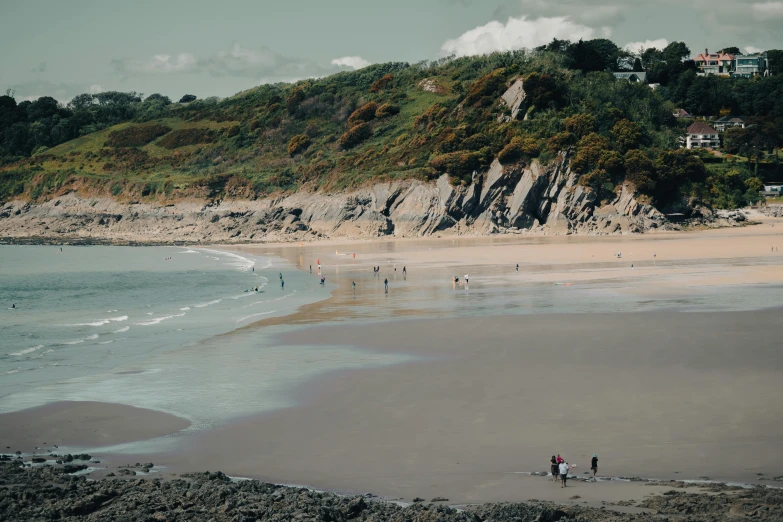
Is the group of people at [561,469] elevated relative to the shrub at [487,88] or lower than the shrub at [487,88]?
lower

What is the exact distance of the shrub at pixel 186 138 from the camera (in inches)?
4736

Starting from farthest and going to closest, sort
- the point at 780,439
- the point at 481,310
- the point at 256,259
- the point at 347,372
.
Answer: the point at 256,259
the point at 481,310
the point at 347,372
the point at 780,439

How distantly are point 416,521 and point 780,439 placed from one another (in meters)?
7.45

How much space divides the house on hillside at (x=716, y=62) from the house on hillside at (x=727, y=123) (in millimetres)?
62899

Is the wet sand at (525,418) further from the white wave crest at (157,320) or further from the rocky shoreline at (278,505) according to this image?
the white wave crest at (157,320)

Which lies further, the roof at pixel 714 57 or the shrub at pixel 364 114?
the roof at pixel 714 57

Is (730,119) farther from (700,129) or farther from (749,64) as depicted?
(749,64)

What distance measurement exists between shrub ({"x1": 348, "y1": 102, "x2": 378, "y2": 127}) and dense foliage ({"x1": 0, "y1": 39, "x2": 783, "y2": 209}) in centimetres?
20

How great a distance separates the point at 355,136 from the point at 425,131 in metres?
13.3

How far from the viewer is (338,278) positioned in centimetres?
4509

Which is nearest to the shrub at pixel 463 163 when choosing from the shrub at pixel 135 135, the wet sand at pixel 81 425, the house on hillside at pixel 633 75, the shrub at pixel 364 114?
the shrub at pixel 364 114

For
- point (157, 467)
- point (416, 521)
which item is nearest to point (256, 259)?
point (157, 467)

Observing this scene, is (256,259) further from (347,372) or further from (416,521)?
(416,521)

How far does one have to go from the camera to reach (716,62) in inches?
7008
